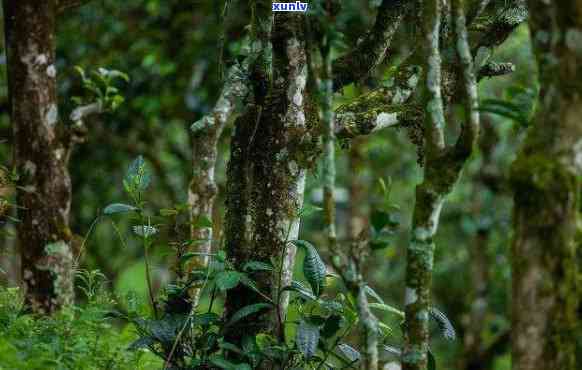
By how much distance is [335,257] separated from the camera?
2.74 meters

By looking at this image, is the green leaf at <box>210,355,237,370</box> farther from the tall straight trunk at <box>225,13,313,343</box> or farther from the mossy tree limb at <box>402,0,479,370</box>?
the mossy tree limb at <box>402,0,479,370</box>

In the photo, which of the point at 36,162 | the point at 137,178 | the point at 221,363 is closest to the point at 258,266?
the point at 221,363

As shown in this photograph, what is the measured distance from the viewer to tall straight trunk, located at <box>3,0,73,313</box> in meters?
4.19

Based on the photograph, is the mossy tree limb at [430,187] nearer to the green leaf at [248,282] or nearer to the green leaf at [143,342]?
the green leaf at [248,282]

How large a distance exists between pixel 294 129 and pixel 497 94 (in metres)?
5.56

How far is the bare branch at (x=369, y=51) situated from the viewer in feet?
12.5

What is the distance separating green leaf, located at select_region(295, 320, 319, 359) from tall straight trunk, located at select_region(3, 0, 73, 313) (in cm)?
153

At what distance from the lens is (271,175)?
11.5 feet

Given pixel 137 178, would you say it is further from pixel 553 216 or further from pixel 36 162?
pixel 553 216

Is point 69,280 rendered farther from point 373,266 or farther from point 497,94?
point 373,266

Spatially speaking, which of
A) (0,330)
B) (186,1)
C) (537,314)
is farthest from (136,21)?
(537,314)

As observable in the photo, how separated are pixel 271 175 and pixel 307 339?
740 millimetres

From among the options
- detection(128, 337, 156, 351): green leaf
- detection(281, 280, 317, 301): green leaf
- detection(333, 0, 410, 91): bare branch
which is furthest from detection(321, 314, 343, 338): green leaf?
detection(333, 0, 410, 91): bare branch

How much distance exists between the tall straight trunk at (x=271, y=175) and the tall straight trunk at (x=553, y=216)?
1230 millimetres
